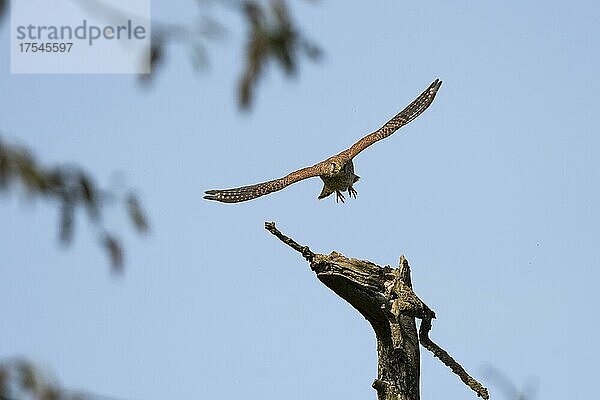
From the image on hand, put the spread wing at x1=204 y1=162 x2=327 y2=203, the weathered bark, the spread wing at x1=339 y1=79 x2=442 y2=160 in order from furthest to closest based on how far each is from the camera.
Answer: the spread wing at x1=339 y1=79 x2=442 y2=160 < the spread wing at x1=204 y1=162 x2=327 y2=203 < the weathered bark

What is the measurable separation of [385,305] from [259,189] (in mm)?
2603

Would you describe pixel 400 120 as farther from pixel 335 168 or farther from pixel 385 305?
pixel 385 305

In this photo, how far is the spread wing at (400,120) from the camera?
13.0 metres

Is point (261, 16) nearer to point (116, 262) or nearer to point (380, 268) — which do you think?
point (116, 262)

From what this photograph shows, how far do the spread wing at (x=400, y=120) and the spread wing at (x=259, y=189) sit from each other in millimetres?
440

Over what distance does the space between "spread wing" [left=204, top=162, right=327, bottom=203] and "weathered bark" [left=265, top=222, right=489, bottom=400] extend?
2109 millimetres

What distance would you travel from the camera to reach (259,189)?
1225cm

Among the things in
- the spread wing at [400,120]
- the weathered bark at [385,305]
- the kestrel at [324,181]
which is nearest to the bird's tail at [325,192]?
the kestrel at [324,181]

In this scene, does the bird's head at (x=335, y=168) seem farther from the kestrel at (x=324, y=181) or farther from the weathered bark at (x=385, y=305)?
the weathered bark at (x=385, y=305)

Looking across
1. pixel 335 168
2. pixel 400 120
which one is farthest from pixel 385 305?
pixel 400 120

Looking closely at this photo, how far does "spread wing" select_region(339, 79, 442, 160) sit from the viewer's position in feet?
42.7

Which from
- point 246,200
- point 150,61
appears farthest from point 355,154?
point 150,61

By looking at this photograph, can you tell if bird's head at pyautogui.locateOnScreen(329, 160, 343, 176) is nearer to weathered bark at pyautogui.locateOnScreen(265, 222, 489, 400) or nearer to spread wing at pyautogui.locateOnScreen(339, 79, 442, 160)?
spread wing at pyautogui.locateOnScreen(339, 79, 442, 160)

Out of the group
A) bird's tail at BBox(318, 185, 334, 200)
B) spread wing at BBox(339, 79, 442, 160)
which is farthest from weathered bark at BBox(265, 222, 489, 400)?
spread wing at BBox(339, 79, 442, 160)
